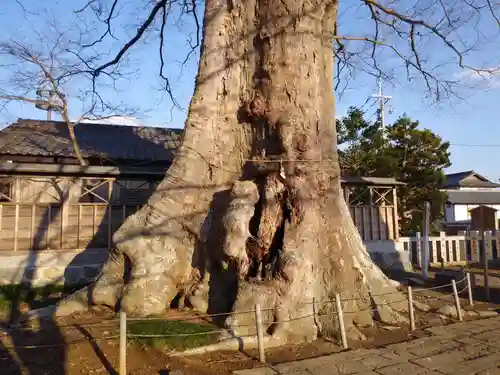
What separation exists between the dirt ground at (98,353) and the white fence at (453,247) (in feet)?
29.4

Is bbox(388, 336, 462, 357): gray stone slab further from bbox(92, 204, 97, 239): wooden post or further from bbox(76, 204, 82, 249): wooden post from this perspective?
bbox(76, 204, 82, 249): wooden post

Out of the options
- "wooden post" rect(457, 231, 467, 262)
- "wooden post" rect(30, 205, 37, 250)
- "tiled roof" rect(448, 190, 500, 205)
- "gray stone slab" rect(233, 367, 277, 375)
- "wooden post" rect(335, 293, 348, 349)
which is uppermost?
"tiled roof" rect(448, 190, 500, 205)

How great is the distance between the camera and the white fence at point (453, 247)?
48.4 feet

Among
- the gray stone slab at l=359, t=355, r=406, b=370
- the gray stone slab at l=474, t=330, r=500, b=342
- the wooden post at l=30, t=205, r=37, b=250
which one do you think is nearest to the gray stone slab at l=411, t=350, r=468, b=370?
the gray stone slab at l=359, t=355, r=406, b=370

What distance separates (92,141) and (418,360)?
1404cm

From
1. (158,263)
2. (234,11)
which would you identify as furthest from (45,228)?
(234,11)

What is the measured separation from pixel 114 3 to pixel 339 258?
7936 millimetres

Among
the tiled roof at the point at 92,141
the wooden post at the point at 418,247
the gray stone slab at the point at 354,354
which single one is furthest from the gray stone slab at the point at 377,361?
the tiled roof at the point at 92,141

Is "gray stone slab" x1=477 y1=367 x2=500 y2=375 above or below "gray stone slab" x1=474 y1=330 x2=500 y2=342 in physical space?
below

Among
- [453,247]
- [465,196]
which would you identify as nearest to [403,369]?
[453,247]

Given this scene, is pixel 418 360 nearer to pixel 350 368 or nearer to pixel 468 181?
pixel 350 368

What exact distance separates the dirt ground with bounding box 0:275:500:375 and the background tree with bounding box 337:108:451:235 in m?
11.8

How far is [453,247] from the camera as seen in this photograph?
15.7 metres

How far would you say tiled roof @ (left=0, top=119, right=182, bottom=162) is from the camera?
14109 millimetres
